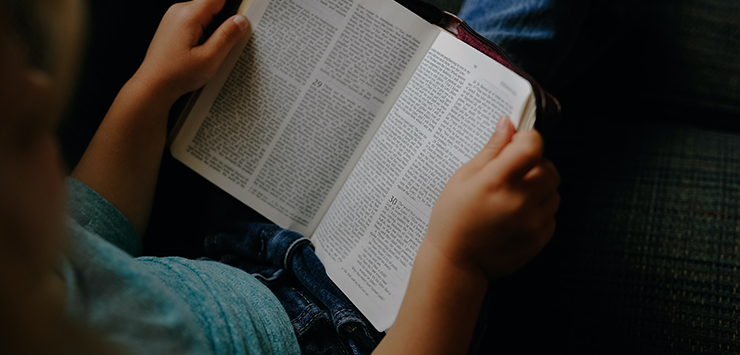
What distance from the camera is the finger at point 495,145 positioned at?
1.22 feet

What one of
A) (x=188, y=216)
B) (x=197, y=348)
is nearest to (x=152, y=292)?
(x=197, y=348)

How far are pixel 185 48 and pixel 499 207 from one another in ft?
1.38

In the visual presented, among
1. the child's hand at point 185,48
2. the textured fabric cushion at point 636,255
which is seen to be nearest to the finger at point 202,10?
the child's hand at point 185,48

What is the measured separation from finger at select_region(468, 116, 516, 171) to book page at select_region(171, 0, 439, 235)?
146 mm

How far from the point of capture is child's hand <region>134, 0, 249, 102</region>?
19.4 inches

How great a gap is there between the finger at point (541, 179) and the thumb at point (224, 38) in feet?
1.28

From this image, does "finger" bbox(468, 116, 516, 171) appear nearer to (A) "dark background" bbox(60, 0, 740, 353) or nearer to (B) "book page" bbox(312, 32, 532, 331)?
(B) "book page" bbox(312, 32, 532, 331)

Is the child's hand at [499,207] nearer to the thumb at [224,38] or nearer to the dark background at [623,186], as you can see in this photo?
the dark background at [623,186]

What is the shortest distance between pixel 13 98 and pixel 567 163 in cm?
62

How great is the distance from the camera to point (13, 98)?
6.9 inches

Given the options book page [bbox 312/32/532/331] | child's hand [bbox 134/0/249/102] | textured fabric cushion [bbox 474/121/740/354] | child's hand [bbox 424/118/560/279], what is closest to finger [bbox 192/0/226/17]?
child's hand [bbox 134/0/249/102]

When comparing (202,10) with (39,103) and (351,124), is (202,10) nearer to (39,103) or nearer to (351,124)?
(351,124)

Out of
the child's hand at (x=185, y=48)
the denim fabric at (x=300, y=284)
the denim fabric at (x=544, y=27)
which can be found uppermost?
the denim fabric at (x=544, y=27)

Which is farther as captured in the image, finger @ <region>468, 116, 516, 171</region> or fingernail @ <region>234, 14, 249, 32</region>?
fingernail @ <region>234, 14, 249, 32</region>
